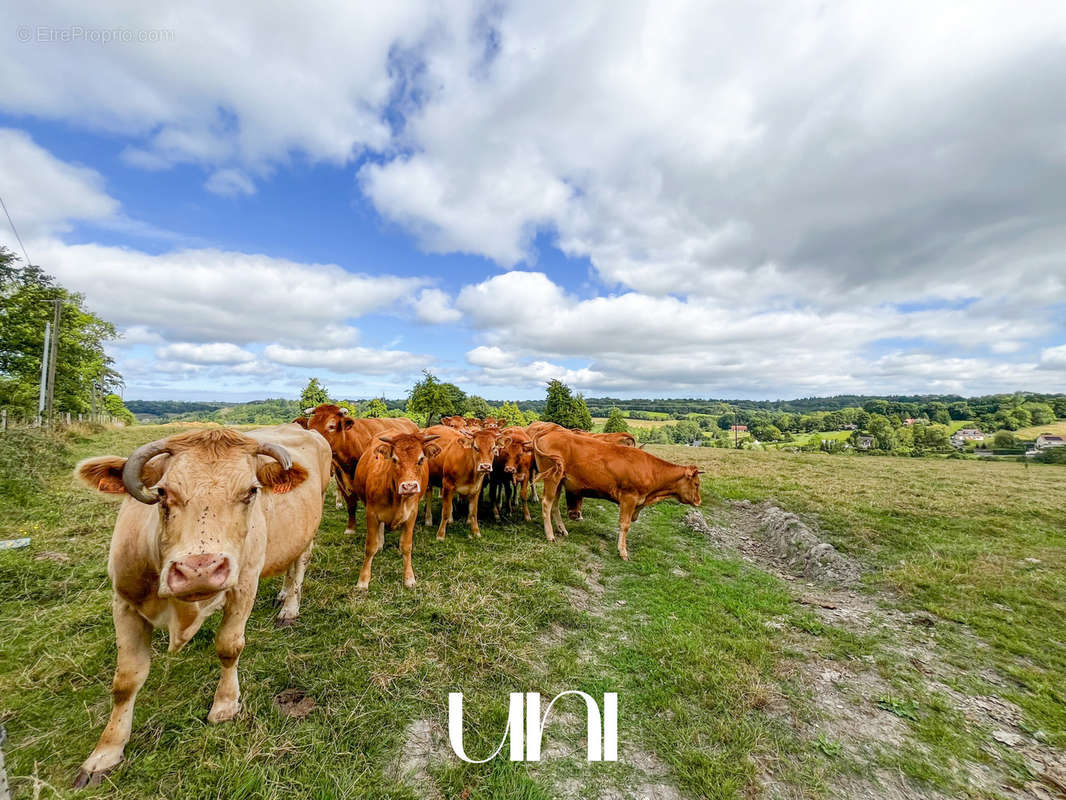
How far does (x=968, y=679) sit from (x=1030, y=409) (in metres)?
135

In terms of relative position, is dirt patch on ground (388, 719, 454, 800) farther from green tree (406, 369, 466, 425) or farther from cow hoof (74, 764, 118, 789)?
green tree (406, 369, 466, 425)

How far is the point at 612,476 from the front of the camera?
9273 millimetres

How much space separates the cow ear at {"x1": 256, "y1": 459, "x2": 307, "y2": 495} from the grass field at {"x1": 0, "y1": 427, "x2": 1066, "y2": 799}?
1880 mm

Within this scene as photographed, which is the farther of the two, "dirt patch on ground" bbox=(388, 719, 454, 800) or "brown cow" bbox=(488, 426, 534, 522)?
"brown cow" bbox=(488, 426, 534, 522)

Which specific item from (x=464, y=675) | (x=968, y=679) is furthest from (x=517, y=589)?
(x=968, y=679)

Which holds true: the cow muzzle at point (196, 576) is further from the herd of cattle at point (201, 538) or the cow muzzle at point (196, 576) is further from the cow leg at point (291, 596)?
the cow leg at point (291, 596)

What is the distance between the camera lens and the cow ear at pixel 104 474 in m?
2.74

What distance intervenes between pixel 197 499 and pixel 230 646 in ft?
5.16

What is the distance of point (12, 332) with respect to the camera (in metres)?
27.7

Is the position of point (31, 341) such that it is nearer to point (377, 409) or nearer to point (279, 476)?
point (377, 409)

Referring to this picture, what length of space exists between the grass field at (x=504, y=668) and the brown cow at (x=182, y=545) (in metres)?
0.37

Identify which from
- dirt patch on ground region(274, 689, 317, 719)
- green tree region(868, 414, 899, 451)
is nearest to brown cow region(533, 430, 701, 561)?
dirt patch on ground region(274, 689, 317, 719)

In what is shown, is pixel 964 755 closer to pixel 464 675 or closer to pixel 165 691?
pixel 464 675

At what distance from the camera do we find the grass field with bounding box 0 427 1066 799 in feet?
9.96
